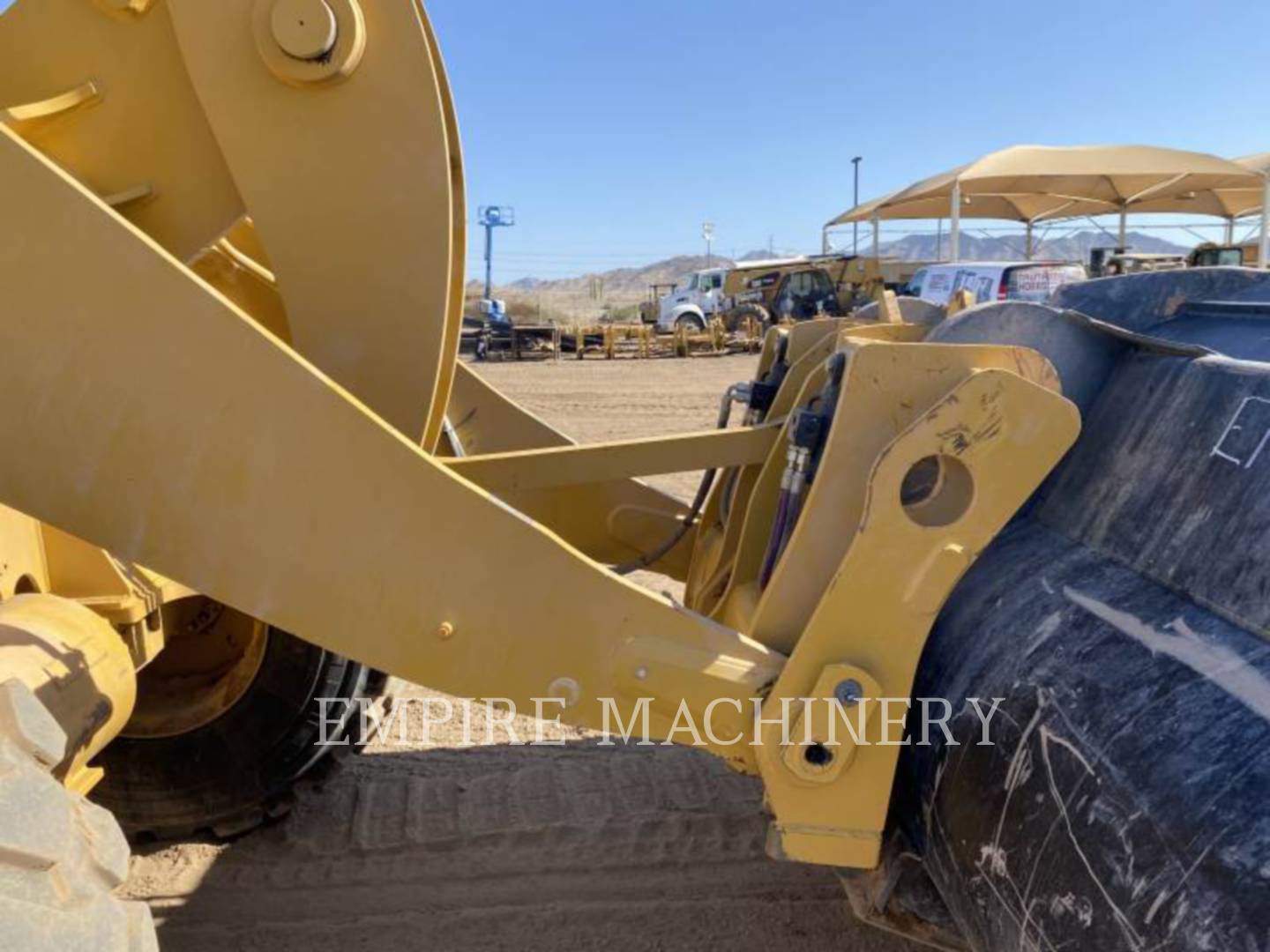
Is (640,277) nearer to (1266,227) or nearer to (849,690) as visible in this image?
(1266,227)

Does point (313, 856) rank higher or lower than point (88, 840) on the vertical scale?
lower

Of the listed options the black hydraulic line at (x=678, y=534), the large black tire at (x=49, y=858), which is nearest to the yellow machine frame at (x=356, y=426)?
the large black tire at (x=49, y=858)

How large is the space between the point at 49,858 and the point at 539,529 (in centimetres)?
84

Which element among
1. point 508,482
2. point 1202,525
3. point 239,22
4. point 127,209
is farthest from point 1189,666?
point 127,209

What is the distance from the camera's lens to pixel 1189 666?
1484mm

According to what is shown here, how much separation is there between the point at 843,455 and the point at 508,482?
90 cm

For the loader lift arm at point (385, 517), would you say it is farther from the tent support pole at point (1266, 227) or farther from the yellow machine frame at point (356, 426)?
the tent support pole at point (1266, 227)

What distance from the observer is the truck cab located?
2930cm

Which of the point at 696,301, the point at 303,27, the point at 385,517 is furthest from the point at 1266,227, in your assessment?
the point at 385,517

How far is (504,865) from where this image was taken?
309 cm

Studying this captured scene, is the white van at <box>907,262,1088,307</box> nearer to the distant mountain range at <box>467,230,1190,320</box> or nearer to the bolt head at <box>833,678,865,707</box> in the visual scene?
the bolt head at <box>833,678,865,707</box>

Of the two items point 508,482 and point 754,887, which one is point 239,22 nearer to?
point 508,482

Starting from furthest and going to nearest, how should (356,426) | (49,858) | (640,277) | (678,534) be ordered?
(640,277)
(678,534)
(356,426)
(49,858)

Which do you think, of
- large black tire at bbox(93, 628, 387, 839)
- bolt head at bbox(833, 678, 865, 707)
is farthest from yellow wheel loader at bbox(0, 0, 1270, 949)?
large black tire at bbox(93, 628, 387, 839)
